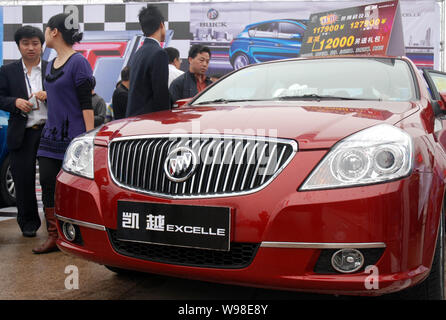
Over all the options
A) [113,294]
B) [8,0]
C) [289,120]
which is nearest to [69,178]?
[113,294]

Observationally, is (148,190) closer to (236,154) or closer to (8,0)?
(236,154)

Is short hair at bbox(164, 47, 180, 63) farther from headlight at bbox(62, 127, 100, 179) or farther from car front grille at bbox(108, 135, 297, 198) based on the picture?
car front grille at bbox(108, 135, 297, 198)

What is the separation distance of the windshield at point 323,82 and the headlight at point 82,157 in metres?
0.80

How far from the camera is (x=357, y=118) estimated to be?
1729 millimetres

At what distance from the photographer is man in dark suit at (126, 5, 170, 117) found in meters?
2.91

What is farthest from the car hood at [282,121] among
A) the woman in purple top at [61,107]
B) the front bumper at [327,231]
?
the woman in purple top at [61,107]

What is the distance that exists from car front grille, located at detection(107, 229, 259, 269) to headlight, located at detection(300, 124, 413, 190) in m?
0.29

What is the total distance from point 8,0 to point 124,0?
2205mm

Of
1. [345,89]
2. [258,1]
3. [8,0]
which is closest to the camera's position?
[345,89]

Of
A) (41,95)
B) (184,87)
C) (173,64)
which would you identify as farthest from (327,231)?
(173,64)

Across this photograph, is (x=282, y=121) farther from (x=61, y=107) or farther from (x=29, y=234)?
(x=29, y=234)

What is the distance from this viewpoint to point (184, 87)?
4199mm

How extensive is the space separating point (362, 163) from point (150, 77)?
68.9 inches

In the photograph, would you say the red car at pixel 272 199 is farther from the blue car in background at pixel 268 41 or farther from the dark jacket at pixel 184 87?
the blue car in background at pixel 268 41
